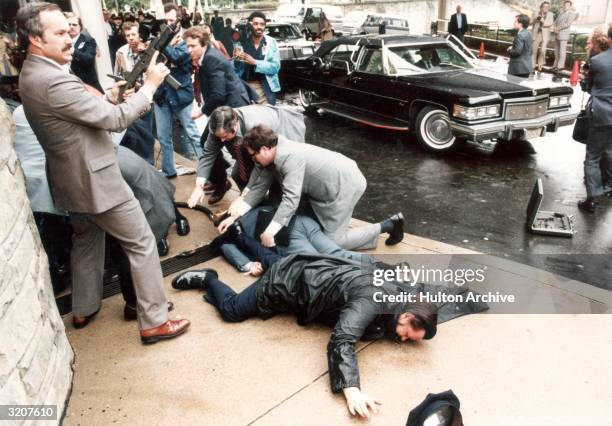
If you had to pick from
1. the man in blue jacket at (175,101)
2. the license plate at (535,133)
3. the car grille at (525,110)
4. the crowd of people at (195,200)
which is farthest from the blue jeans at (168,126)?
the license plate at (535,133)

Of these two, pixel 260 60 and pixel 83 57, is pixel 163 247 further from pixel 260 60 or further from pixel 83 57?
pixel 260 60

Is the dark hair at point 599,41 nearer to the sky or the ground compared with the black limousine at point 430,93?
nearer to the sky

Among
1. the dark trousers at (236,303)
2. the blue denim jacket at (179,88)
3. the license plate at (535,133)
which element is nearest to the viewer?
the dark trousers at (236,303)

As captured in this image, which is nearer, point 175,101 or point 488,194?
point 175,101

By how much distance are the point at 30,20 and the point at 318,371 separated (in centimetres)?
241

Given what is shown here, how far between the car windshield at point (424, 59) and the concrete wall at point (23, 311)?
21.1 feet

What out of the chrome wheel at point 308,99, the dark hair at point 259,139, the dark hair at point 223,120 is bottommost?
the chrome wheel at point 308,99

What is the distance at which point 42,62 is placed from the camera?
257 cm

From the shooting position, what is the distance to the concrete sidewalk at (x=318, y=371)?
2629 mm

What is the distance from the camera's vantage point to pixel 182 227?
4.74 meters

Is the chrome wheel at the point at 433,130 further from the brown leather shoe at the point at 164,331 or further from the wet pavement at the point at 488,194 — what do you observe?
the brown leather shoe at the point at 164,331

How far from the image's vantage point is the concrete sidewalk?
263cm

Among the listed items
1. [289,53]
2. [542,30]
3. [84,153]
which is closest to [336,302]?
[84,153]

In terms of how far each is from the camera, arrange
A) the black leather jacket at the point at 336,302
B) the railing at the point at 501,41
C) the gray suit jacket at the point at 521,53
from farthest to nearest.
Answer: the railing at the point at 501,41 < the gray suit jacket at the point at 521,53 < the black leather jacket at the point at 336,302
